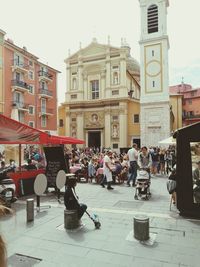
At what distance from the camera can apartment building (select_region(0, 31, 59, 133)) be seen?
29.7 m

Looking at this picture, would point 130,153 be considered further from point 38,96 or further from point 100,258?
point 38,96

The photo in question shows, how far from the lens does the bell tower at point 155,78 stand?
3105 centimetres

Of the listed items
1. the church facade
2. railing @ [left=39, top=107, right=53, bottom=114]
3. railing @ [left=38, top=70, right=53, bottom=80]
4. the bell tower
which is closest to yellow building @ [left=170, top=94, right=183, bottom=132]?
the church facade

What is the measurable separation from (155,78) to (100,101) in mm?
9602

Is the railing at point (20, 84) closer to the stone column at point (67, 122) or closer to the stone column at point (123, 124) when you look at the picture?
the stone column at point (67, 122)

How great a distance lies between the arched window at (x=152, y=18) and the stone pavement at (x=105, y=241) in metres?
31.0

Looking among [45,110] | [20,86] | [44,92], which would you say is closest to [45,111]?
[45,110]

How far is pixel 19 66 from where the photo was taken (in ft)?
102

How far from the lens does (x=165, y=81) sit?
1224 inches

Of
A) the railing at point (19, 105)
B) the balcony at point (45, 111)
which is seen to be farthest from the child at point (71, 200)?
the balcony at point (45, 111)

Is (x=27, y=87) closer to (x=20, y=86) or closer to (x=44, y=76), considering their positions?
(x=20, y=86)

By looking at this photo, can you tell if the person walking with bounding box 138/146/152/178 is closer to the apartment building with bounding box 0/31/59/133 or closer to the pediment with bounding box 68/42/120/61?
the apartment building with bounding box 0/31/59/133

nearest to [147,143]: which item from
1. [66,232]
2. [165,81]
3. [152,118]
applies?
[152,118]

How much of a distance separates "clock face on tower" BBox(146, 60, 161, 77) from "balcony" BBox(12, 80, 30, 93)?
Answer: 16.9m
